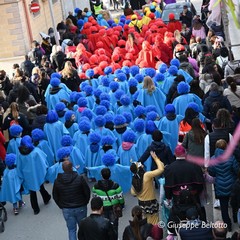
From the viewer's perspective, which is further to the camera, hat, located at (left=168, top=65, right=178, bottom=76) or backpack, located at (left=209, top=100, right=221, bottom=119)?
hat, located at (left=168, top=65, right=178, bottom=76)

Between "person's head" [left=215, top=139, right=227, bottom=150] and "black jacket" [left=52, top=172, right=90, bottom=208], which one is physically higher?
"person's head" [left=215, top=139, right=227, bottom=150]

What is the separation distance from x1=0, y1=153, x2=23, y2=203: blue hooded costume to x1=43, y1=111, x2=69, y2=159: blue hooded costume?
1588 mm

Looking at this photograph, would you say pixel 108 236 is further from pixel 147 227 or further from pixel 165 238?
pixel 165 238

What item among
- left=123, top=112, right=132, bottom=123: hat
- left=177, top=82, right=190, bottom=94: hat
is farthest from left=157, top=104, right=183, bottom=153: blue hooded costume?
left=177, top=82, right=190, bottom=94: hat

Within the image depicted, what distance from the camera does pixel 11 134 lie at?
1173 centimetres

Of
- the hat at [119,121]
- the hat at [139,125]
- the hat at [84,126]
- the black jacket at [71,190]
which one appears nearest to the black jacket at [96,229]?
the black jacket at [71,190]

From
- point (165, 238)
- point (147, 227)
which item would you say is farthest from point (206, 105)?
point (147, 227)

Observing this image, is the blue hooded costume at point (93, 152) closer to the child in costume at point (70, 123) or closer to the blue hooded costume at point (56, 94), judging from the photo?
the child in costume at point (70, 123)

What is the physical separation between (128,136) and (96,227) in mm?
3484

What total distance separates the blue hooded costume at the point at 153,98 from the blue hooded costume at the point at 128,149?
2.66 metres

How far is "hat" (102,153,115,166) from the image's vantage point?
33.6 ft

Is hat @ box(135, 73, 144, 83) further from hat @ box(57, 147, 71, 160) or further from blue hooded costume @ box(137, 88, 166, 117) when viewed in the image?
hat @ box(57, 147, 71, 160)

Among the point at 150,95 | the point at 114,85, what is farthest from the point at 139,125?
the point at 114,85

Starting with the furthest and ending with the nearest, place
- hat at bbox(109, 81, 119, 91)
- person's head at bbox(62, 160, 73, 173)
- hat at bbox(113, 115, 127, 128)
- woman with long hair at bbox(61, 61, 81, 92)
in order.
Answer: woman with long hair at bbox(61, 61, 81, 92) → hat at bbox(109, 81, 119, 91) → hat at bbox(113, 115, 127, 128) → person's head at bbox(62, 160, 73, 173)
